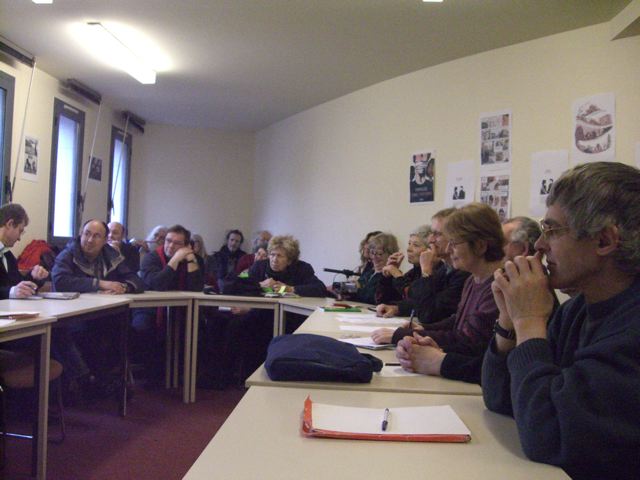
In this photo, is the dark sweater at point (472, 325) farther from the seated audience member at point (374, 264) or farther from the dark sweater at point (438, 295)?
the seated audience member at point (374, 264)

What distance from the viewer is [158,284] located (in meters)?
4.66

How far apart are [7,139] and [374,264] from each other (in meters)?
3.38

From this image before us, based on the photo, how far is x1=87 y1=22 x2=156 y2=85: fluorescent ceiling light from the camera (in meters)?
4.44

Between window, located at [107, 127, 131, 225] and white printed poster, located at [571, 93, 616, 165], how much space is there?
531cm

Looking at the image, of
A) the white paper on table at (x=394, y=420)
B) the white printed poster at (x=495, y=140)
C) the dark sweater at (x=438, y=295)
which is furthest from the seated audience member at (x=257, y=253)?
A: the white paper on table at (x=394, y=420)

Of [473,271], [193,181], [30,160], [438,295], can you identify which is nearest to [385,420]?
[473,271]

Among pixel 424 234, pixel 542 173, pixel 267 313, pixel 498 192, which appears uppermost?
pixel 542 173

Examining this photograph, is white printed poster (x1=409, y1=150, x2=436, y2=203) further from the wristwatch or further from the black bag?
the wristwatch

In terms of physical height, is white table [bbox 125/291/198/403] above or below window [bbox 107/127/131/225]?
below

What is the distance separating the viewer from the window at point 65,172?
18.8 feet

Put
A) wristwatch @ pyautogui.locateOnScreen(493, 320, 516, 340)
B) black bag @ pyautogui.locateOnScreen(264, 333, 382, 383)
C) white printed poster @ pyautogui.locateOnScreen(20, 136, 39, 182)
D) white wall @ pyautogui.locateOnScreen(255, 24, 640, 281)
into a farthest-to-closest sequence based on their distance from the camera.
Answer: white printed poster @ pyautogui.locateOnScreen(20, 136, 39, 182) → white wall @ pyautogui.locateOnScreen(255, 24, 640, 281) → black bag @ pyautogui.locateOnScreen(264, 333, 382, 383) → wristwatch @ pyautogui.locateOnScreen(493, 320, 516, 340)

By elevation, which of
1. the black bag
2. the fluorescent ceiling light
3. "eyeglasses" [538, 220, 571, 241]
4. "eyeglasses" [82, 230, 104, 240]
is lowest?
the black bag

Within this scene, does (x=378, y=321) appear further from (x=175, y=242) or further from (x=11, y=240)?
(x=11, y=240)

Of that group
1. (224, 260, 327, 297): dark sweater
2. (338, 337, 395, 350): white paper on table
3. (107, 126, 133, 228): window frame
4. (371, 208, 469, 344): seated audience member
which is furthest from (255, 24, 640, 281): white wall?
(338, 337, 395, 350): white paper on table
